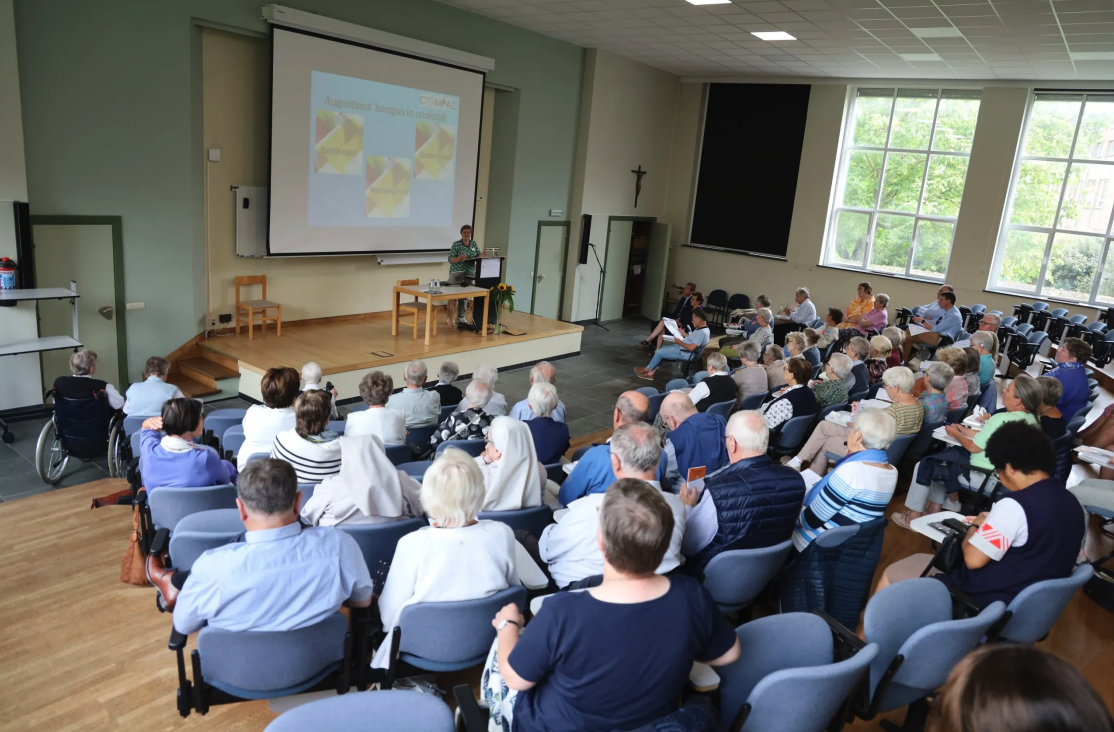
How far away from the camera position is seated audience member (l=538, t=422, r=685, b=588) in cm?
286

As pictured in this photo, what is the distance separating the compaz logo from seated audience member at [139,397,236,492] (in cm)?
701

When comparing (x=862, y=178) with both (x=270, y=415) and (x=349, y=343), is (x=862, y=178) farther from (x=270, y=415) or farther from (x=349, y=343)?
(x=270, y=415)

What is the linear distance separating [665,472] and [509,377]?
5238 mm

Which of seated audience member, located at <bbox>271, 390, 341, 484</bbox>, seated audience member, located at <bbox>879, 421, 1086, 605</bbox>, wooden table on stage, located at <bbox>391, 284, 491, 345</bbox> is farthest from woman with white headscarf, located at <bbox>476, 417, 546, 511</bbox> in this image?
wooden table on stage, located at <bbox>391, 284, 491, 345</bbox>

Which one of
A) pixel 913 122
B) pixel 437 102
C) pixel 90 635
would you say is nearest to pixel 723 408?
pixel 90 635

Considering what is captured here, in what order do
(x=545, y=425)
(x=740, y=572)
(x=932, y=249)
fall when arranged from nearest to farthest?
(x=740, y=572), (x=545, y=425), (x=932, y=249)

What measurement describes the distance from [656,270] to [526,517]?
447 inches

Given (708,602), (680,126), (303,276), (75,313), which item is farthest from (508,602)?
(680,126)

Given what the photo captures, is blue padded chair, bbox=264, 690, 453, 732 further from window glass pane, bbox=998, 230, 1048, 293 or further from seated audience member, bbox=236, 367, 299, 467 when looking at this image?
window glass pane, bbox=998, 230, 1048, 293

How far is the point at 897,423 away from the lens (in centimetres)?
503

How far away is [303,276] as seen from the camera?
9289 mm

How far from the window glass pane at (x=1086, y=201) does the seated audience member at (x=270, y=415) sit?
11.9 meters

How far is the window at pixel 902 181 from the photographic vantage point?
11906 millimetres

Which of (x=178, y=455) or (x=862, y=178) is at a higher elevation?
(x=862, y=178)
